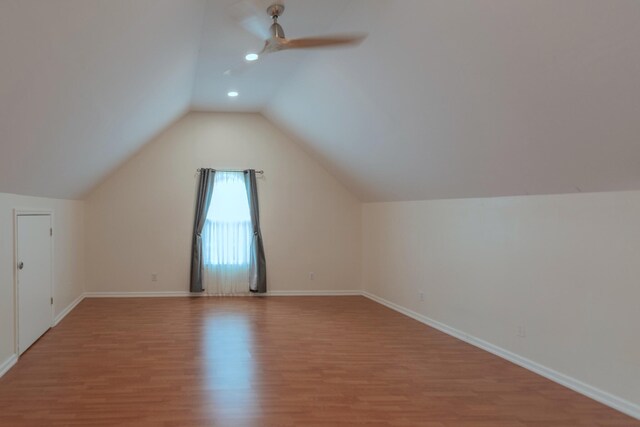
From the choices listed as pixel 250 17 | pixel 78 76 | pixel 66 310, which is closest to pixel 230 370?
pixel 78 76

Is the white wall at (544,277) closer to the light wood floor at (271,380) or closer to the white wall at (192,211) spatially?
the light wood floor at (271,380)

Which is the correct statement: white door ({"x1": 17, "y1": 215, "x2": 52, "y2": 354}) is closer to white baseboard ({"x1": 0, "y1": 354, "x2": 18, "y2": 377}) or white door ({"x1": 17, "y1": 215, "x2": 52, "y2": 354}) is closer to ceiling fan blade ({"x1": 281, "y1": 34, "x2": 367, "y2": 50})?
white baseboard ({"x1": 0, "y1": 354, "x2": 18, "y2": 377})

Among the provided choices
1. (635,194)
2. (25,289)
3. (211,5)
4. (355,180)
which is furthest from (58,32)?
(355,180)

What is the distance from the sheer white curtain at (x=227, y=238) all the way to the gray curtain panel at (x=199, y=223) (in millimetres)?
108

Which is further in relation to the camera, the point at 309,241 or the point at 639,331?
the point at 309,241

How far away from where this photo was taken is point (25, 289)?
140 inches

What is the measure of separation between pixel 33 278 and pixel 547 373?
15.4 ft

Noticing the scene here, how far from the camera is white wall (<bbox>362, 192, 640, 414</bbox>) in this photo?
8.55 ft

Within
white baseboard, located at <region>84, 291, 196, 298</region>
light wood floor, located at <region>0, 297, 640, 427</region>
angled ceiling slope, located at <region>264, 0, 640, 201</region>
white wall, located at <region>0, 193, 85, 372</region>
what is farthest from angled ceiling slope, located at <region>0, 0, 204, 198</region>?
white baseboard, located at <region>84, 291, 196, 298</region>

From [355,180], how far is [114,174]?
12.1 feet

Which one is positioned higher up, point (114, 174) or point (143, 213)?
point (114, 174)

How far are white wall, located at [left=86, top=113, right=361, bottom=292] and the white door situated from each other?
172 centimetres

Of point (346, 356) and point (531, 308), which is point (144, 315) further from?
point (531, 308)

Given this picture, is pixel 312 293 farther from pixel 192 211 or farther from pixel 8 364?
pixel 8 364
